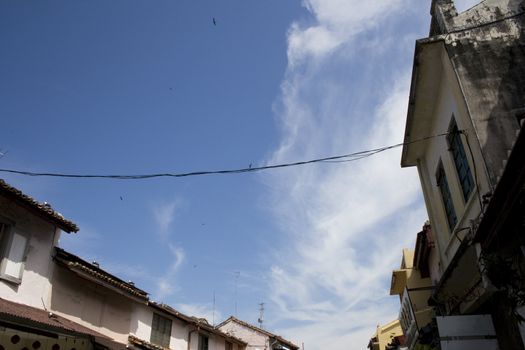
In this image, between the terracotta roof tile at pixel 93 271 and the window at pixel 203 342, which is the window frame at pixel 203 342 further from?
the terracotta roof tile at pixel 93 271

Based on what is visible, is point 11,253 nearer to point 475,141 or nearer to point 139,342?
point 139,342

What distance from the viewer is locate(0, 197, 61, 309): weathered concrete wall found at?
12.5 m

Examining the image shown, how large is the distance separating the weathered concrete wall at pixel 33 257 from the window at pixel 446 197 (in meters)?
11.9

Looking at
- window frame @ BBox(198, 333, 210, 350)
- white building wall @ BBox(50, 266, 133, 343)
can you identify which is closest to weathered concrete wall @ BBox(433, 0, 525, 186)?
white building wall @ BBox(50, 266, 133, 343)

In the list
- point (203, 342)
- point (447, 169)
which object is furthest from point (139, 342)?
point (447, 169)

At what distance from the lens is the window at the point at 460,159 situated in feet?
30.6

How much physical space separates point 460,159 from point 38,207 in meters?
11.5

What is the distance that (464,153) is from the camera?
9320 mm

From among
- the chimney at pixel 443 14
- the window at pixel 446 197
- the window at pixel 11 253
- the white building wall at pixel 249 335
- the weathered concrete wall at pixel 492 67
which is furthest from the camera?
the white building wall at pixel 249 335

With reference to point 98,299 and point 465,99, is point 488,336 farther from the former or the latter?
point 98,299

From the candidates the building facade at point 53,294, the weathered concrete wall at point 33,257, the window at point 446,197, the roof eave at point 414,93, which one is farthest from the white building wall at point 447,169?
the weathered concrete wall at point 33,257

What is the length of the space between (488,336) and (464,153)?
3639mm

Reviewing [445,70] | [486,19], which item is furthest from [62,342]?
[486,19]

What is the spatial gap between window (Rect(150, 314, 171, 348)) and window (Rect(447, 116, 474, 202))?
15106mm
